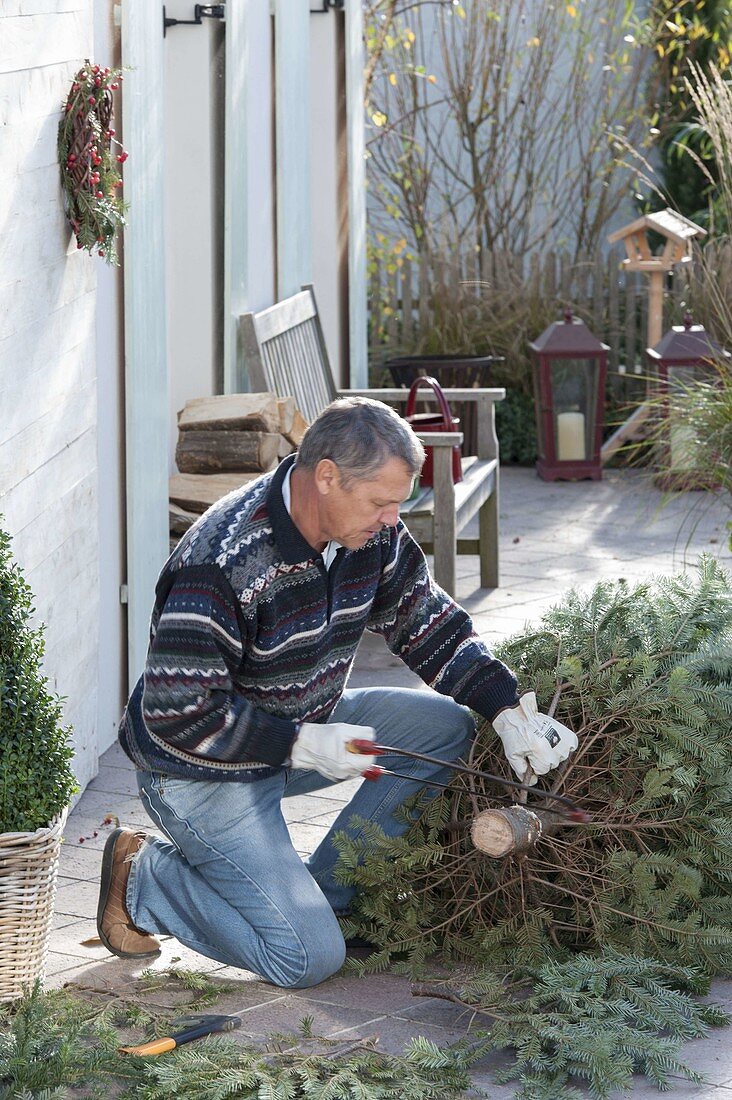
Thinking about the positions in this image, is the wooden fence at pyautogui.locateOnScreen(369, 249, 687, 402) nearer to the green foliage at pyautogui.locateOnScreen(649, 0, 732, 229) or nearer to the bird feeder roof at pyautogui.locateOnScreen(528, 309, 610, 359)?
the bird feeder roof at pyautogui.locateOnScreen(528, 309, 610, 359)

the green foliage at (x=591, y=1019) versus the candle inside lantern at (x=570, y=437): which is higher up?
the candle inside lantern at (x=570, y=437)

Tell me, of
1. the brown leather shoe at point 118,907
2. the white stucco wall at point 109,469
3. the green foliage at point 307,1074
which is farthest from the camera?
the white stucco wall at point 109,469

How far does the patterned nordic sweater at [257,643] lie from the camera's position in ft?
10.6

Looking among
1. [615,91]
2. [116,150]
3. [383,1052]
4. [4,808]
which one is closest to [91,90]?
[116,150]

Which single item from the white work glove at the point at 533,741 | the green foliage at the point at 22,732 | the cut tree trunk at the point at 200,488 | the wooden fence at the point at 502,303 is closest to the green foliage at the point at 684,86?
the wooden fence at the point at 502,303

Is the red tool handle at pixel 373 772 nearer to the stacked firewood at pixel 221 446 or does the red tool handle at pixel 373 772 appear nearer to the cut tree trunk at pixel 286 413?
the stacked firewood at pixel 221 446

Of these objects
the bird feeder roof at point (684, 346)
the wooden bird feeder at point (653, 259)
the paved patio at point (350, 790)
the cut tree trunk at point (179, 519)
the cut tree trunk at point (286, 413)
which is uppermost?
the wooden bird feeder at point (653, 259)

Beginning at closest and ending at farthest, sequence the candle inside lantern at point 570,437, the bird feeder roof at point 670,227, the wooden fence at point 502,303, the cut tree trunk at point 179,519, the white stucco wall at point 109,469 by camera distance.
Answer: the white stucco wall at point 109,469 < the cut tree trunk at point 179,519 < the candle inside lantern at point 570,437 < the bird feeder roof at point 670,227 < the wooden fence at point 502,303

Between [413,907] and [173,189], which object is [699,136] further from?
[413,907]

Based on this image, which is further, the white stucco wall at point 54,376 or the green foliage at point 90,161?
the green foliage at point 90,161

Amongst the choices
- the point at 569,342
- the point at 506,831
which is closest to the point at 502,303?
the point at 569,342

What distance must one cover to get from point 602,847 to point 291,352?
4193mm

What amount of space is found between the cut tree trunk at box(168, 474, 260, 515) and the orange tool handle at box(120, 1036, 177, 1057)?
297cm

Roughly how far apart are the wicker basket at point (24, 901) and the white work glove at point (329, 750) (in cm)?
52
